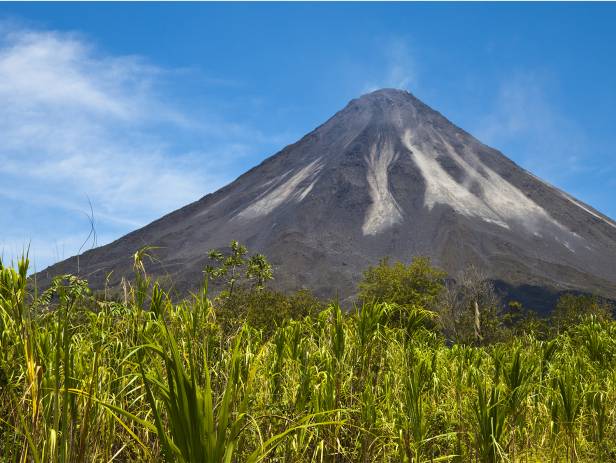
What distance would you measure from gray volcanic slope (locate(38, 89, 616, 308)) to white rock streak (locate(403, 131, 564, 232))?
0.37m

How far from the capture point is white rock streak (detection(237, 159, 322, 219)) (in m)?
175

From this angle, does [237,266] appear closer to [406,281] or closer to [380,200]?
[406,281]

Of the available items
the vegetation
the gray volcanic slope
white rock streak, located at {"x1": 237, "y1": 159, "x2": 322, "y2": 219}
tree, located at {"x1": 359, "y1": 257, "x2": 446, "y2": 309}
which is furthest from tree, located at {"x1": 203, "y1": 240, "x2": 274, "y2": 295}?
white rock streak, located at {"x1": 237, "y1": 159, "x2": 322, "y2": 219}

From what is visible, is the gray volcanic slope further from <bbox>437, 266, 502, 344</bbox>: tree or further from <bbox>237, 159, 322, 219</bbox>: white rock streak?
<bbox>437, 266, 502, 344</bbox>: tree

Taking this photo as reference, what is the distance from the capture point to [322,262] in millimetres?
138000

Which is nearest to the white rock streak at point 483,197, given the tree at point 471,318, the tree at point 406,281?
the tree at point 406,281

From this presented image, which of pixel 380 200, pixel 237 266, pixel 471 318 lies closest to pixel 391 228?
pixel 380 200

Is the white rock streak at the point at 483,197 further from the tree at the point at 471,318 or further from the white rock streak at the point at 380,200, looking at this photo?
the tree at the point at 471,318

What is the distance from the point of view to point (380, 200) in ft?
579

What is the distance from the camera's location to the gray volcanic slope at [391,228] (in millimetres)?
131250

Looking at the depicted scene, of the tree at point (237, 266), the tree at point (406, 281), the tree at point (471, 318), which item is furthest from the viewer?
the tree at point (406, 281)

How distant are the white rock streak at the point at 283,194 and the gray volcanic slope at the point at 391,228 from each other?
0.62 meters

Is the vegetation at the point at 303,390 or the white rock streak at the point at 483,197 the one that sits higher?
the white rock streak at the point at 483,197

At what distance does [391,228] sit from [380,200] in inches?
833
